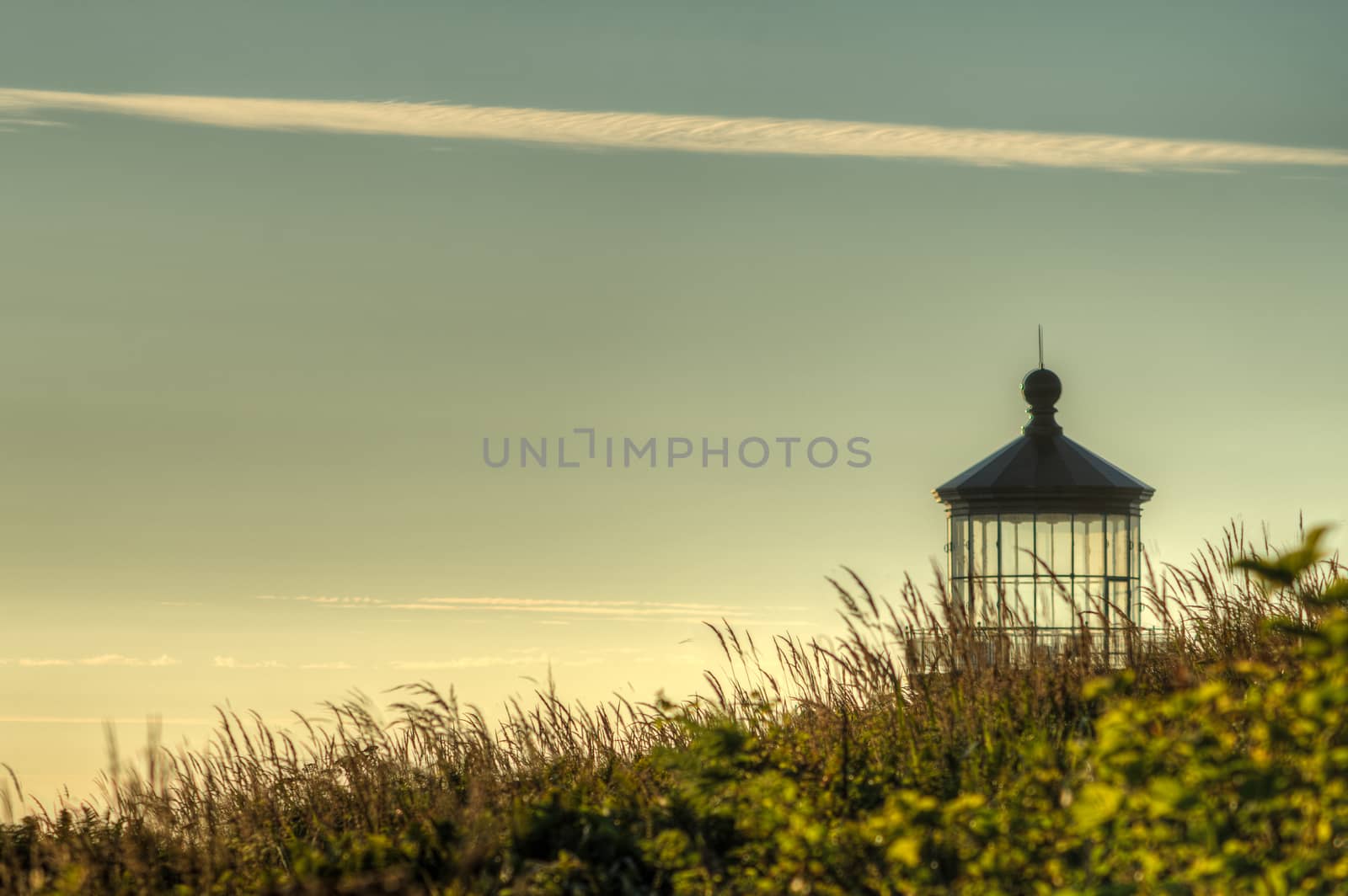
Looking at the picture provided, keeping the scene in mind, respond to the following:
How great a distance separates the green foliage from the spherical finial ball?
297 centimetres

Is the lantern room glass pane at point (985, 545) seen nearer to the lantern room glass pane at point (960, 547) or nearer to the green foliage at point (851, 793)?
the lantern room glass pane at point (960, 547)

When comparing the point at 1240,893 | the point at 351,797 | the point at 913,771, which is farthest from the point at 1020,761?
the point at 351,797

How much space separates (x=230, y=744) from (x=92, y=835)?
83 cm

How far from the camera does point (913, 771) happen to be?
619 centimetres

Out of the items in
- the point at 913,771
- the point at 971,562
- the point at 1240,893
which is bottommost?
the point at 1240,893

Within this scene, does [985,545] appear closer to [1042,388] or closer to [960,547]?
[960,547]

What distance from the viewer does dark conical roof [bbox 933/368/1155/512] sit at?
11.5m

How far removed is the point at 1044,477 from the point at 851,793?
19.7 ft

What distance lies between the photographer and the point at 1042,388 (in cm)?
1198

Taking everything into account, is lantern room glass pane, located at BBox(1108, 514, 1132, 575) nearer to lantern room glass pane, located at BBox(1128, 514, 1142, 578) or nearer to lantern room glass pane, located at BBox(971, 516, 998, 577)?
lantern room glass pane, located at BBox(1128, 514, 1142, 578)

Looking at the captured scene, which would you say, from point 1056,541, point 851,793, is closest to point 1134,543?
point 1056,541

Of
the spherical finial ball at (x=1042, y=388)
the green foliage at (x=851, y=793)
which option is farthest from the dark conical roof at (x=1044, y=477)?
the green foliage at (x=851, y=793)

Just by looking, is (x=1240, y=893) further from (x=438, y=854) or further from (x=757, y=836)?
(x=438, y=854)

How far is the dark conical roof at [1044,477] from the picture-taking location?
11.5m
